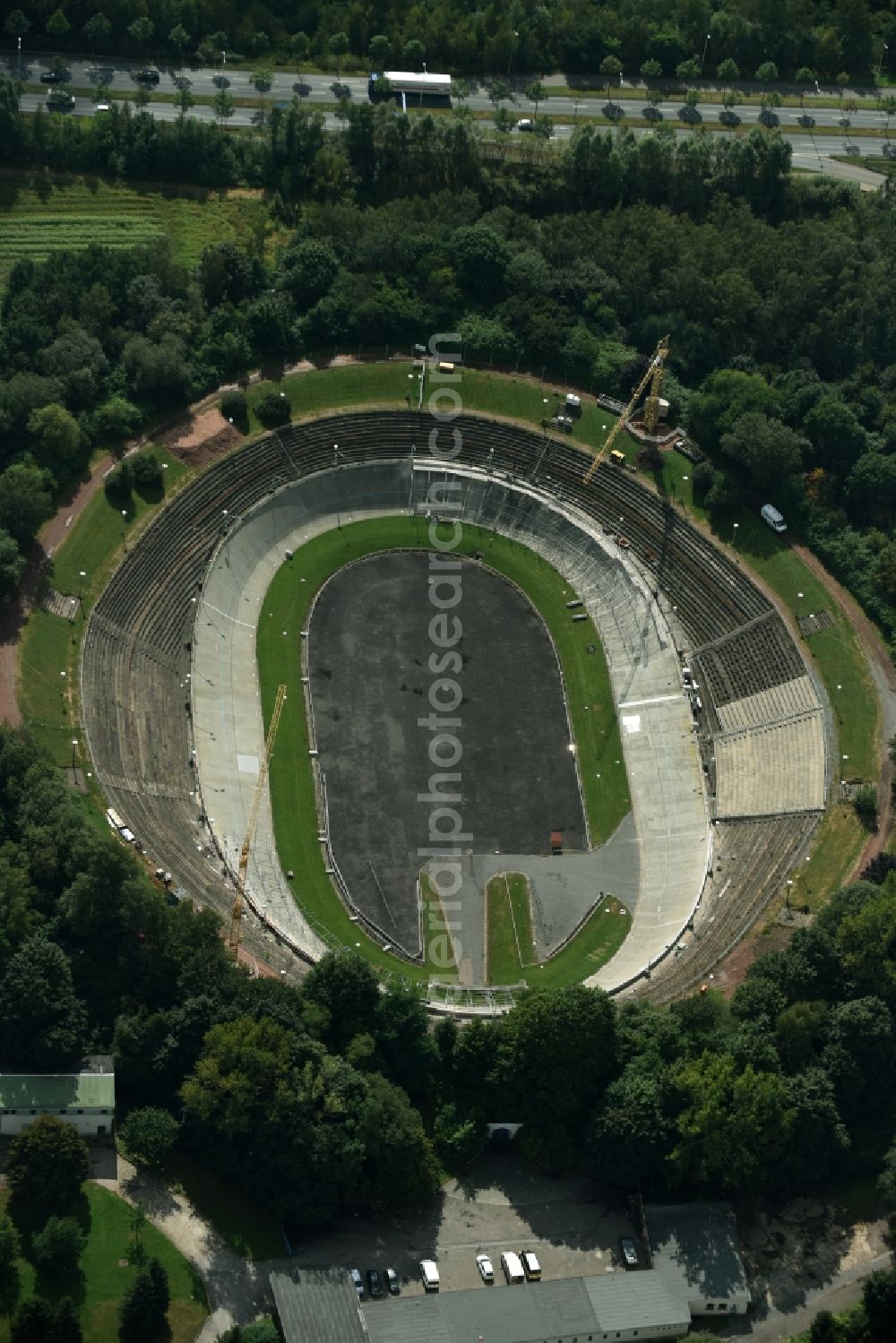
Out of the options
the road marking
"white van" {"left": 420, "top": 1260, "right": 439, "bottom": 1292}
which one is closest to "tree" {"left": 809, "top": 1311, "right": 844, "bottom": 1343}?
"white van" {"left": 420, "top": 1260, "right": 439, "bottom": 1292}

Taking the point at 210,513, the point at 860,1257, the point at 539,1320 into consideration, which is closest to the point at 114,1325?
the point at 539,1320

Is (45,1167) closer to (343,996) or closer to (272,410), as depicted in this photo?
(343,996)

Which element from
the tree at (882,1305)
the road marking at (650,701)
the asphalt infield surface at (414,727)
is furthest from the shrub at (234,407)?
the tree at (882,1305)

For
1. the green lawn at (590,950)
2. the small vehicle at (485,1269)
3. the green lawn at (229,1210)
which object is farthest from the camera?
the green lawn at (590,950)

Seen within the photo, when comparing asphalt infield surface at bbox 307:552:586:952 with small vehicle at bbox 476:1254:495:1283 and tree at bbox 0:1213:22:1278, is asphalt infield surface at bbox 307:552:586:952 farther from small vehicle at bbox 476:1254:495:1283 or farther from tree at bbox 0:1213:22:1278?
tree at bbox 0:1213:22:1278

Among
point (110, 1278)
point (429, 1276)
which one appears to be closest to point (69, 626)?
point (110, 1278)

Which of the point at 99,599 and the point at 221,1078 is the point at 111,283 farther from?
the point at 221,1078

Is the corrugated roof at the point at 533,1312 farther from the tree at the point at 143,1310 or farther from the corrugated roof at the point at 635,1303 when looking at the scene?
the tree at the point at 143,1310
